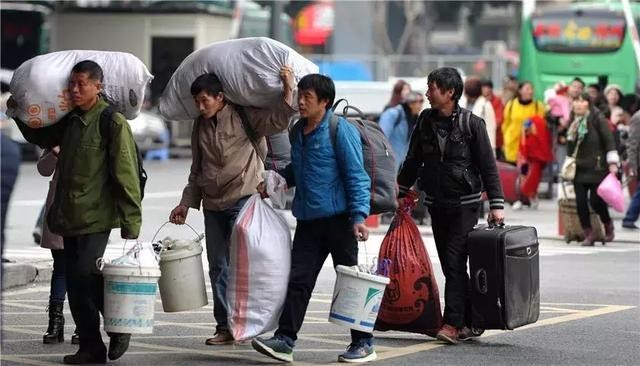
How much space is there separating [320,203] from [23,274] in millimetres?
4511

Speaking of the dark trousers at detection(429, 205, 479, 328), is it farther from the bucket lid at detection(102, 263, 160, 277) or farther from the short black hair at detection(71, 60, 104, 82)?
the short black hair at detection(71, 60, 104, 82)

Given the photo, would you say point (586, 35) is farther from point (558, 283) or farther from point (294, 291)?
point (294, 291)

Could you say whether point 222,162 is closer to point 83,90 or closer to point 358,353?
point 83,90

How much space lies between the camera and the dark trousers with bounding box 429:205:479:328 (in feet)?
31.3

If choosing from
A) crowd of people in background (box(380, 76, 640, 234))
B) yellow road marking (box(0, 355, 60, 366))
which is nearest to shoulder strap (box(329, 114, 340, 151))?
yellow road marking (box(0, 355, 60, 366))

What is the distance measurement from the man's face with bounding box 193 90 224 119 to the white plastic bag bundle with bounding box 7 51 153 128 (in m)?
0.31

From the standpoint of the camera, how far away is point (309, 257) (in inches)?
344

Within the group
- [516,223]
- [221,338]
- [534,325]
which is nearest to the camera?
[221,338]

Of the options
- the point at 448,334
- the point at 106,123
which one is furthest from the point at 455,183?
the point at 106,123

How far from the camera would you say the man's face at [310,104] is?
8625 mm

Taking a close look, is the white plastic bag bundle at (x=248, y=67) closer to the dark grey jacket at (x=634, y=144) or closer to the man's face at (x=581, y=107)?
the man's face at (x=581, y=107)

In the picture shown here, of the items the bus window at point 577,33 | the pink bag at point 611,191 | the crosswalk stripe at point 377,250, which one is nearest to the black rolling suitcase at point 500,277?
the crosswalk stripe at point 377,250

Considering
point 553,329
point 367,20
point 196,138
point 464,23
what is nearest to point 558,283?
point 553,329

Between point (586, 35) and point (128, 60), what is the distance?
25.8m
